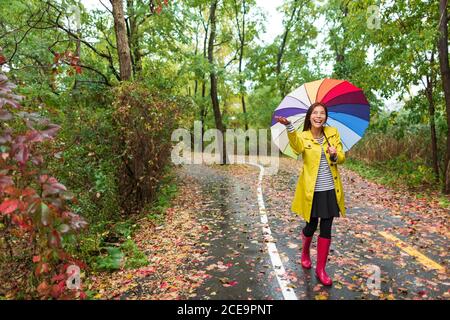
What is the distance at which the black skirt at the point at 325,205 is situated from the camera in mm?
4270

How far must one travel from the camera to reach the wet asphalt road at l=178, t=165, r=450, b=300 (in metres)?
4.09

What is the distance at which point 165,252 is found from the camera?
573cm

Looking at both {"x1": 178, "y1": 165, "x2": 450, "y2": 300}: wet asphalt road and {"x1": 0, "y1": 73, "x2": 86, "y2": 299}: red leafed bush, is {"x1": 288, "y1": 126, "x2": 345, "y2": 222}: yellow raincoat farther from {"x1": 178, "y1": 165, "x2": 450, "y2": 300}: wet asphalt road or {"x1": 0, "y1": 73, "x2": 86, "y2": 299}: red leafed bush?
{"x1": 0, "y1": 73, "x2": 86, "y2": 299}: red leafed bush

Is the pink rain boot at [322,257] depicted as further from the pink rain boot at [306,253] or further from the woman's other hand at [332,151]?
the woman's other hand at [332,151]

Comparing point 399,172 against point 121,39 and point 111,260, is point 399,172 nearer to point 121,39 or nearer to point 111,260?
point 121,39

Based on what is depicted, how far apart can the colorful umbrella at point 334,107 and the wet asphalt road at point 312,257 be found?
1788 millimetres

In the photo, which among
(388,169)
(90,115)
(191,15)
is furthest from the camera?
(388,169)

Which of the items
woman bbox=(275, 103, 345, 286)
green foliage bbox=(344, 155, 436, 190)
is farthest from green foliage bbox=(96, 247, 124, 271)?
green foliage bbox=(344, 155, 436, 190)

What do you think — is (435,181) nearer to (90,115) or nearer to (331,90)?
(331,90)

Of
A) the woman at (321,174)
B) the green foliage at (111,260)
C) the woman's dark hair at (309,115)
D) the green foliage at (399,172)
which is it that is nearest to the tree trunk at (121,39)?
the green foliage at (111,260)

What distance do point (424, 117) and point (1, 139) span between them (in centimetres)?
1162

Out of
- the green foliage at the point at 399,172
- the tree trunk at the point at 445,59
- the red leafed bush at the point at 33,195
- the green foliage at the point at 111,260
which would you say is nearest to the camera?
the red leafed bush at the point at 33,195
